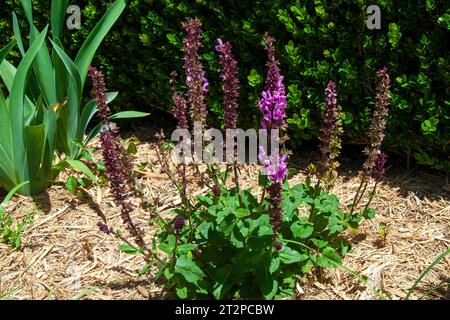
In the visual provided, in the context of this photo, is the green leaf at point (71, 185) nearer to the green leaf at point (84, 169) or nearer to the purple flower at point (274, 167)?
the green leaf at point (84, 169)

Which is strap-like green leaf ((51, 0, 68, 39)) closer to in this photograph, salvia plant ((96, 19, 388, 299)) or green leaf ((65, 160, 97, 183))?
green leaf ((65, 160, 97, 183))

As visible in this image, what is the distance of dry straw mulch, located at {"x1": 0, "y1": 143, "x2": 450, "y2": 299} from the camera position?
263cm

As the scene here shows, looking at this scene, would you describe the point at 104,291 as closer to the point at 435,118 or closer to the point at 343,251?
the point at 343,251

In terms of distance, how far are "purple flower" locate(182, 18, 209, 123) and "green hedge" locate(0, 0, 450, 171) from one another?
2.92ft

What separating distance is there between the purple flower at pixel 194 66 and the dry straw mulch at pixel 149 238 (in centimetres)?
92

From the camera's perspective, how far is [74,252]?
2.93 m

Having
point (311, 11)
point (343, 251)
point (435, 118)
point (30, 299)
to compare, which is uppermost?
point (311, 11)

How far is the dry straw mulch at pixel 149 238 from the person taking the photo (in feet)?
8.63

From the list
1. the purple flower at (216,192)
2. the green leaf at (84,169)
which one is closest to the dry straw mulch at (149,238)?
the green leaf at (84,169)

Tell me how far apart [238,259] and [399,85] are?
4.89 ft

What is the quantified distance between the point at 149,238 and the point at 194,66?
1124 mm

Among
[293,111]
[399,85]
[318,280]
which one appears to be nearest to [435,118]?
[399,85]

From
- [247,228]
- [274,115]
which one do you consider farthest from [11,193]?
[274,115]
